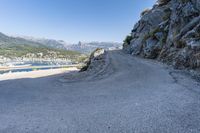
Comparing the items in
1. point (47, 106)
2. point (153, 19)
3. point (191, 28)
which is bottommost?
point (47, 106)

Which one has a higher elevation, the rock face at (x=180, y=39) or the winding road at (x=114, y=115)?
the rock face at (x=180, y=39)

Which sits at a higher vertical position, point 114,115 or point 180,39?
point 180,39

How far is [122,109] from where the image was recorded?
8539 millimetres

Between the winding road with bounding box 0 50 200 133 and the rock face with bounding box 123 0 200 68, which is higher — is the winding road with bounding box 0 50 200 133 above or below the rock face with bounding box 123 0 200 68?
below

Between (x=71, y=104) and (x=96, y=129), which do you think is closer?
(x=96, y=129)

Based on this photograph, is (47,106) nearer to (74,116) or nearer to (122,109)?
(74,116)

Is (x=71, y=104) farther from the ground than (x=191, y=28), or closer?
closer

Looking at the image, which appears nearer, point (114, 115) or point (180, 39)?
point (114, 115)

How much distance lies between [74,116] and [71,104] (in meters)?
2.25

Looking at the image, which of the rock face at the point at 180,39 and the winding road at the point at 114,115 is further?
the rock face at the point at 180,39

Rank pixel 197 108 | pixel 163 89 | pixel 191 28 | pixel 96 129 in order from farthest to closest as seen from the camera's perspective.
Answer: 1. pixel 191 28
2. pixel 163 89
3. pixel 197 108
4. pixel 96 129

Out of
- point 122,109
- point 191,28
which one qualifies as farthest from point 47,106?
point 191,28

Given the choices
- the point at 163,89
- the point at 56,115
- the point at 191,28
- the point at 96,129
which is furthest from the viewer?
the point at 191,28

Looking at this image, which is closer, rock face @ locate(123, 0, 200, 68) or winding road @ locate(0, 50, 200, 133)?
winding road @ locate(0, 50, 200, 133)
